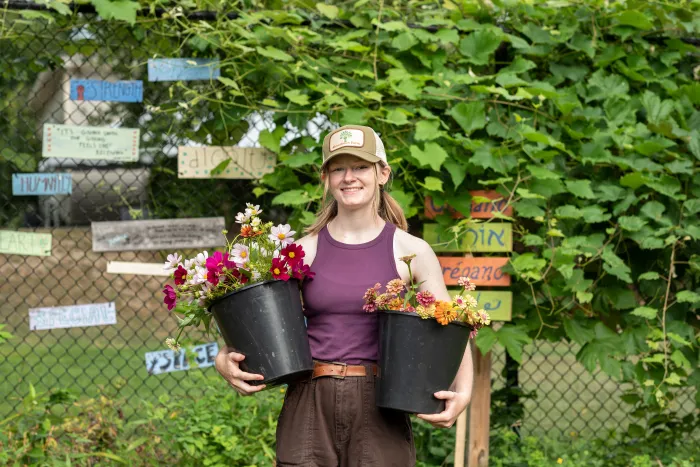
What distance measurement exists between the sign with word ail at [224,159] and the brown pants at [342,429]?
172cm

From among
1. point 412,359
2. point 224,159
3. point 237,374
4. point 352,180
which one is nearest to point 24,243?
point 224,159

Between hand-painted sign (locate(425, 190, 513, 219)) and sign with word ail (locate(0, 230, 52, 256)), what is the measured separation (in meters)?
1.69

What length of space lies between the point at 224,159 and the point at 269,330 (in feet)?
5.69

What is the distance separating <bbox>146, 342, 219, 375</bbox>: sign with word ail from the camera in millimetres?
3742

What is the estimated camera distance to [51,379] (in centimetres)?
564

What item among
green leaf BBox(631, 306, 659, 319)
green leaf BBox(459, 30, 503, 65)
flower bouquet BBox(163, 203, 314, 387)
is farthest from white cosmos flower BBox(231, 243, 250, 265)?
green leaf BBox(631, 306, 659, 319)

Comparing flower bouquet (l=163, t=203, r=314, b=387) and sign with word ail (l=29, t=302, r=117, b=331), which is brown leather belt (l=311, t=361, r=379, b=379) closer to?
flower bouquet (l=163, t=203, r=314, b=387)

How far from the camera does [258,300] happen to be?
209cm

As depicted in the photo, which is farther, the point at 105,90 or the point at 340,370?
the point at 105,90

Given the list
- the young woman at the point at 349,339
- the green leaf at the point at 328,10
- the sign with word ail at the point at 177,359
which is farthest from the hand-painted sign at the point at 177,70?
the young woman at the point at 349,339

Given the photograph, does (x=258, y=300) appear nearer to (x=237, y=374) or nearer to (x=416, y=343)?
(x=237, y=374)

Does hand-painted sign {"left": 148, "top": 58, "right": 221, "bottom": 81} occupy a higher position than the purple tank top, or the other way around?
hand-painted sign {"left": 148, "top": 58, "right": 221, "bottom": 81}

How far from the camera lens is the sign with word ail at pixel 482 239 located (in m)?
3.50

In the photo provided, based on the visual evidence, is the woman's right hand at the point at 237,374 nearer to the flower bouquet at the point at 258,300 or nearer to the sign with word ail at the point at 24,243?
the flower bouquet at the point at 258,300
